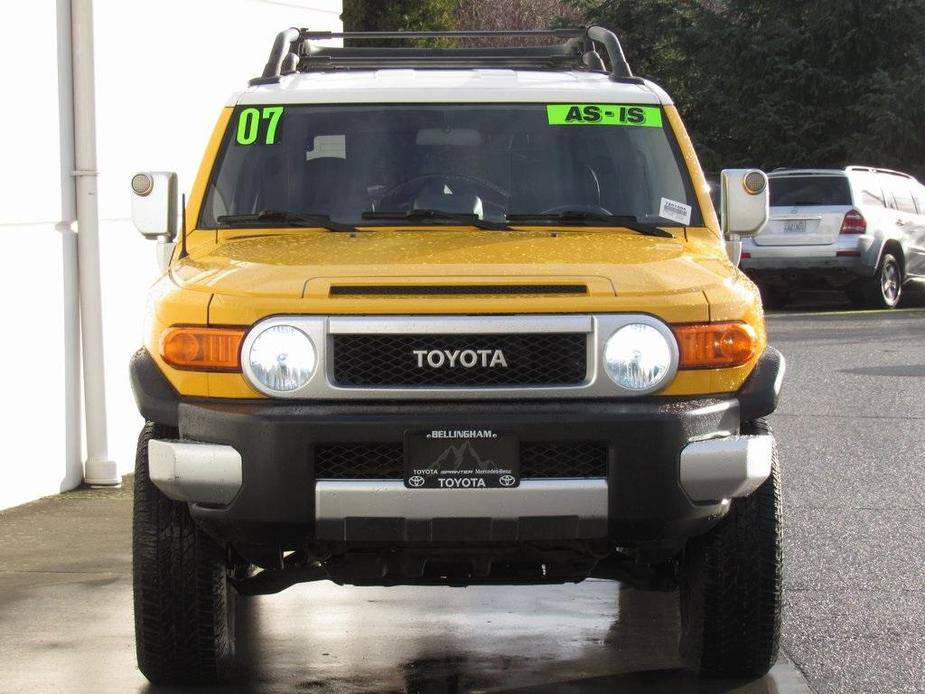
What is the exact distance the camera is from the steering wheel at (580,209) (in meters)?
6.05

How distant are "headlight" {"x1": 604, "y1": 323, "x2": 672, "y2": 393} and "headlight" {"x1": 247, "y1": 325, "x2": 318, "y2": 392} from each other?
0.85m

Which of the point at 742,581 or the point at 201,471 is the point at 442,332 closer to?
the point at 201,471

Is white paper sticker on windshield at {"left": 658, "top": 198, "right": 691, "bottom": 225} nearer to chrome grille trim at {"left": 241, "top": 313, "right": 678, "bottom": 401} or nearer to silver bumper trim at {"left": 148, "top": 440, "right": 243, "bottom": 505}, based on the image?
chrome grille trim at {"left": 241, "top": 313, "right": 678, "bottom": 401}

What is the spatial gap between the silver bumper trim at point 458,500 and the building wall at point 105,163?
13.7 ft

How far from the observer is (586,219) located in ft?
19.7

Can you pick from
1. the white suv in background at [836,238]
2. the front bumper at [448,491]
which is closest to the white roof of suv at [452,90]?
the front bumper at [448,491]

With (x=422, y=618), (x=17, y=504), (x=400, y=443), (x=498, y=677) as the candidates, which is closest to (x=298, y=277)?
(x=400, y=443)

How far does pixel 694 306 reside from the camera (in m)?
5.05

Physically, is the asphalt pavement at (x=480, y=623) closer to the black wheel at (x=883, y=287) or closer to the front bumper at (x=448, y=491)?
the front bumper at (x=448, y=491)

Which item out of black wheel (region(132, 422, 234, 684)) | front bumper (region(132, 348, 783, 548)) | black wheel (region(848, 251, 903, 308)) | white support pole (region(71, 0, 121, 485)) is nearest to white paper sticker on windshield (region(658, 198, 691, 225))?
front bumper (region(132, 348, 783, 548))

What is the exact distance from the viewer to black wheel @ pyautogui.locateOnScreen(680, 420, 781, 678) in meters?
5.34

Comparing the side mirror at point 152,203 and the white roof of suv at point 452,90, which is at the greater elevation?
the white roof of suv at point 452,90

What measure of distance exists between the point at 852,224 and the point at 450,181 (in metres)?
15.7

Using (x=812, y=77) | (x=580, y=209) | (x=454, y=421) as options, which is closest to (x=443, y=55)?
(x=580, y=209)
